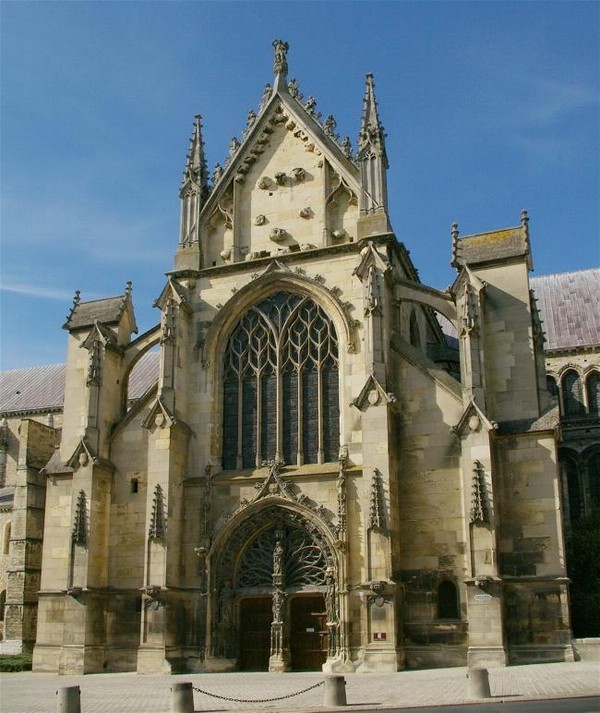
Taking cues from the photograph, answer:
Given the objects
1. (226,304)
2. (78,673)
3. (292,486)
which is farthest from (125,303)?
(78,673)

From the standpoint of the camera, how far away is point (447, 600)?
22453 millimetres

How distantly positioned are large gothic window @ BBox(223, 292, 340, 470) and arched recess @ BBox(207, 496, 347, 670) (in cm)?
183

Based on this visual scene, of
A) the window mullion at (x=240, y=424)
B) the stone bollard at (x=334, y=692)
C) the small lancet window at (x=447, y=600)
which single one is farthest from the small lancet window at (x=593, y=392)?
the stone bollard at (x=334, y=692)

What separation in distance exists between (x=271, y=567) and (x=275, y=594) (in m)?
0.95

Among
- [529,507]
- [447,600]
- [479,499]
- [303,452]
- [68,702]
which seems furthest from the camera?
[303,452]

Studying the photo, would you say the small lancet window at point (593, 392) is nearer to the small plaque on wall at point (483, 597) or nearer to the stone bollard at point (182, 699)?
the small plaque on wall at point (483, 597)

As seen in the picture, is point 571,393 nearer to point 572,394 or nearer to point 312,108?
point 572,394

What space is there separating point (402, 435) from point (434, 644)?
5.55m

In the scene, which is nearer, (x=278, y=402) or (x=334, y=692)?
(x=334, y=692)

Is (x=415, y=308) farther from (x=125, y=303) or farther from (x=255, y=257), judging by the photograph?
(x=125, y=303)

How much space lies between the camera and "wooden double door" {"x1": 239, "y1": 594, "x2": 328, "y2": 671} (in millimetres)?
23391

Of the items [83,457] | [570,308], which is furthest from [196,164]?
[570,308]

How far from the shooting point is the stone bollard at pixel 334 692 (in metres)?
14.8

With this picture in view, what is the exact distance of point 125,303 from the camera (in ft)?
95.0
